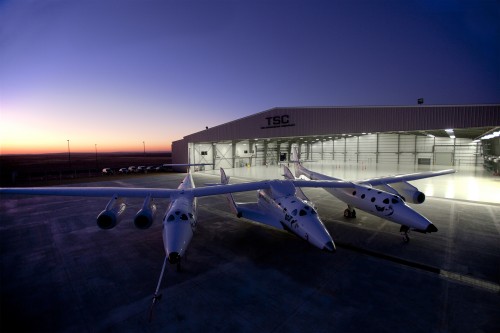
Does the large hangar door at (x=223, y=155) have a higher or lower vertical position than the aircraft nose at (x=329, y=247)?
higher

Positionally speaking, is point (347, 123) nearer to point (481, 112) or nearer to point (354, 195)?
point (481, 112)

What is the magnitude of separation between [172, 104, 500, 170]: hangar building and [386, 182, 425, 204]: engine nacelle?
31.8 feet

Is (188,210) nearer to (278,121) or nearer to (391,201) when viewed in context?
(391,201)

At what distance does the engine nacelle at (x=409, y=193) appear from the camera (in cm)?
1292

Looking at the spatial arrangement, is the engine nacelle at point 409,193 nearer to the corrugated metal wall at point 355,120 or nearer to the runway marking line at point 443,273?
the runway marking line at point 443,273

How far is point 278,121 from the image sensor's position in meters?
30.3

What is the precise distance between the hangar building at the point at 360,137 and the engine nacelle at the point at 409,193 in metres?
9.69

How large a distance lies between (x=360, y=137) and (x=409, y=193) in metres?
48.8

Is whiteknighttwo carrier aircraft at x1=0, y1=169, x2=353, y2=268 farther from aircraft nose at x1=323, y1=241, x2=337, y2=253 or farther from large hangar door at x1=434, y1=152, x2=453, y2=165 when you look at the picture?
large hangar door at x1=434, y1=152, x2=453, y2=165

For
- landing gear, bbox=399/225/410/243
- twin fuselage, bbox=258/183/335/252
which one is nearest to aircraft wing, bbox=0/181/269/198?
twin fuselage, bbox=258/183/335/252

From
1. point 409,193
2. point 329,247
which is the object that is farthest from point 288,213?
point 409,193

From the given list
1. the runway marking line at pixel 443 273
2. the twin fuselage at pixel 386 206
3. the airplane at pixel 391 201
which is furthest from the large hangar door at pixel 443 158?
the runway marking line at pixel 443 273

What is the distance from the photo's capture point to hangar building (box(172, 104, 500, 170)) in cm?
1967

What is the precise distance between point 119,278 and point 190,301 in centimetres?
336
